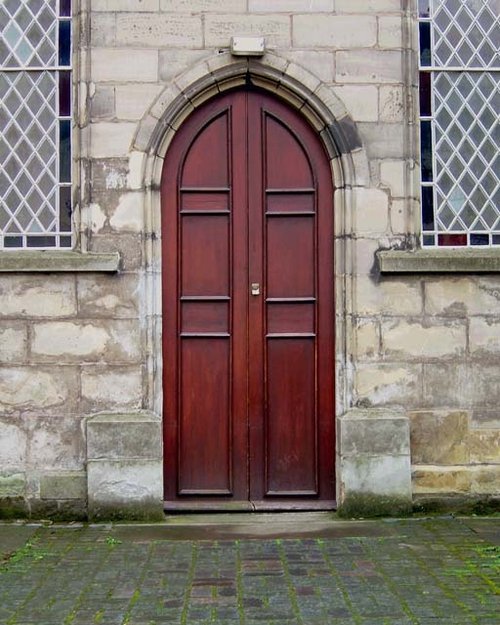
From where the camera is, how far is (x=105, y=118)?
721 centimetres

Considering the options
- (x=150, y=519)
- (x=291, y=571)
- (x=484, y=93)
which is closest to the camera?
(x=291, y=571)

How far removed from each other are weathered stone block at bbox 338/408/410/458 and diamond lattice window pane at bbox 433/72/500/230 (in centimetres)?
158

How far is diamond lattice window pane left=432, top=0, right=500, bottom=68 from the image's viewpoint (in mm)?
7480

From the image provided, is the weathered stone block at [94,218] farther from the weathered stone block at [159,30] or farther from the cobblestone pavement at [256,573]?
the cobblestone pavement at [256,573]

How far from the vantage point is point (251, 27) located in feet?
23.9

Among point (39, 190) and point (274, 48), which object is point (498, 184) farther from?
point (39, 190)

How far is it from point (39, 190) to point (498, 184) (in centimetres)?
352

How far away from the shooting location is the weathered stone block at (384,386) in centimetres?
720

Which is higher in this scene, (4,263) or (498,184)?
(498,184)

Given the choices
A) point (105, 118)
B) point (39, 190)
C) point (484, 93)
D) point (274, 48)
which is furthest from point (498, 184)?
point (39, 190)

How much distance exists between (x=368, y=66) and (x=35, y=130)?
2.57m

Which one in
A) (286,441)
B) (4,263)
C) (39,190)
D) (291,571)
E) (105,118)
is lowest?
(291,571)

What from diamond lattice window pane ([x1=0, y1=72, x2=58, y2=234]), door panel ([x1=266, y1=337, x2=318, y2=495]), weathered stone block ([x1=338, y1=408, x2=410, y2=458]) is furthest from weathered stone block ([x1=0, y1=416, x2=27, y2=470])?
weathered stone block ([x1=338, y1=408, x2=410, y2=458])

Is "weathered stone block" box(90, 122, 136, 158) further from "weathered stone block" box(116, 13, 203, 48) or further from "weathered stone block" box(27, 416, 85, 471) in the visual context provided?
"weathered stone block" box(27, 416, 85, 471)
